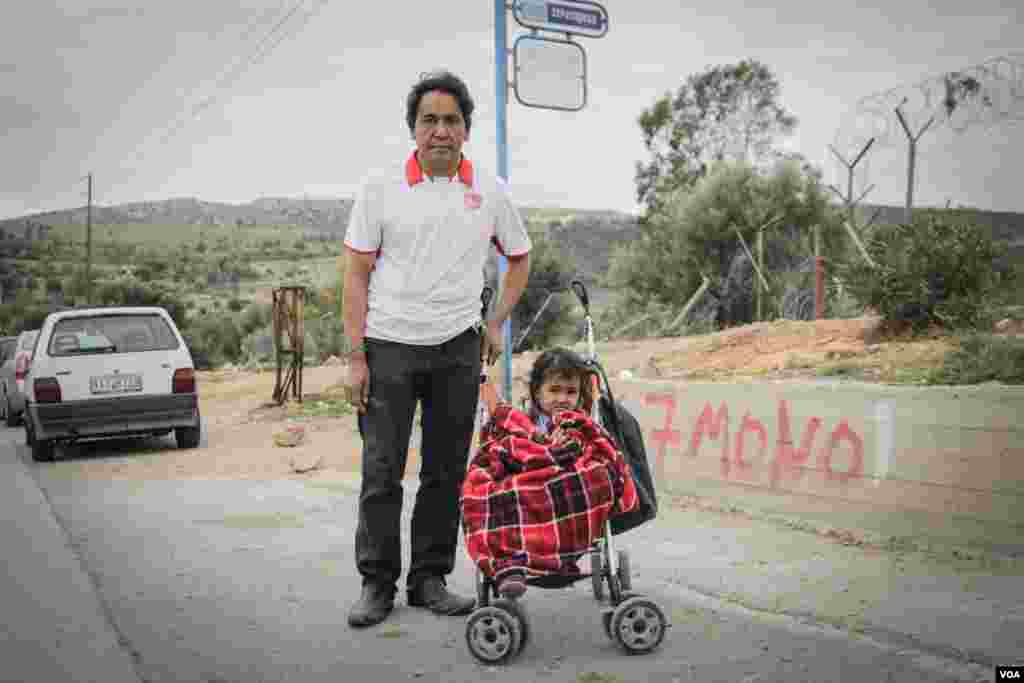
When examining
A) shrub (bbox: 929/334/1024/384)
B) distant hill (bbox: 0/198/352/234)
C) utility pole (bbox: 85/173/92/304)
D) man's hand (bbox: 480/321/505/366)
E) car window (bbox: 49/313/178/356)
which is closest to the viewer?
man's hand (bbox: 480/321/505/366)

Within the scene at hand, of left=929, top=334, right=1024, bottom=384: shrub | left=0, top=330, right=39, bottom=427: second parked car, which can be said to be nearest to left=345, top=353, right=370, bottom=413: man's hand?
left=929, top=334, right=1024, bottom=384: shrub

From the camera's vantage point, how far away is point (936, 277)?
1051 cm

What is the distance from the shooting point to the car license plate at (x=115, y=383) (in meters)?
10.7

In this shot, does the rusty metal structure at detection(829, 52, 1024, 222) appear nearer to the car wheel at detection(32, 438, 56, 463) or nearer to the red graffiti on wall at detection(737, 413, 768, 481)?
the red graffiti on wall at detection(737, 413, 768, 481)

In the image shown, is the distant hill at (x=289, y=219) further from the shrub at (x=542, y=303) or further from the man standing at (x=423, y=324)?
the man standing at (x=423, y=324)

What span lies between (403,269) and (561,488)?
1.14 m

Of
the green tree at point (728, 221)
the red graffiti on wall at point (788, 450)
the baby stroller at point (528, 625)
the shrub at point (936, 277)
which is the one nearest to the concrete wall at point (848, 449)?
the red graffiti on wall at point (788, 450)

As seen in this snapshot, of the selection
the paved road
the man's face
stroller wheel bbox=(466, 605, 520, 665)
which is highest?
the man's face

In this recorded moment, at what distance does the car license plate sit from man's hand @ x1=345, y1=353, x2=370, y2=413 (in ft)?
24.6

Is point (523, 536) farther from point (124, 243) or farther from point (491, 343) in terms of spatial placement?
point (124, 243)

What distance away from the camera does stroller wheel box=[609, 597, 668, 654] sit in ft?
11.7

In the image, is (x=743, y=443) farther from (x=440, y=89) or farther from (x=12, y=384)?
(x=12, y=384)

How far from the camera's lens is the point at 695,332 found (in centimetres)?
2127

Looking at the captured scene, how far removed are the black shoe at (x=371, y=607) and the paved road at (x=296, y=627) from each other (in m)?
0.06
